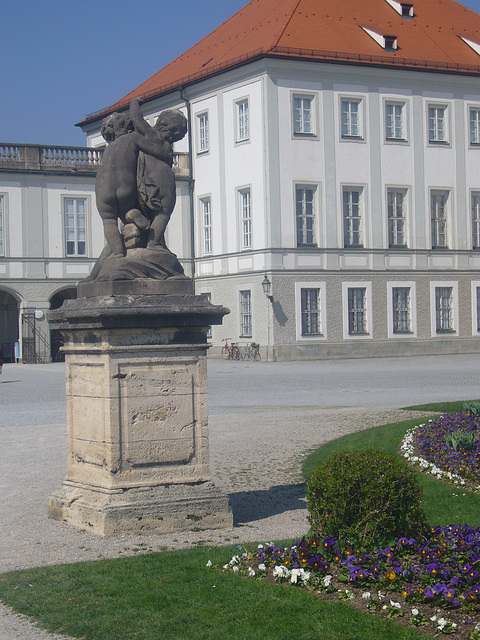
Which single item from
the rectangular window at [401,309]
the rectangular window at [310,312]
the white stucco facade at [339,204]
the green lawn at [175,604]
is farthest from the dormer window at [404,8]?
the green lawn at [175,604]

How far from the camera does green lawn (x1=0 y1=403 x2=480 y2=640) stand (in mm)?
4992

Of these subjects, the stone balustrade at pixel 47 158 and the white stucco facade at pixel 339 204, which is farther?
the stone balustrade at pixel 47 158

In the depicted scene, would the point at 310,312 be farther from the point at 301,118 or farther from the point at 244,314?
the point at 301,118

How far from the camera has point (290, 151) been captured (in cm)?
3581

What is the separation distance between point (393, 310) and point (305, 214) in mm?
5387

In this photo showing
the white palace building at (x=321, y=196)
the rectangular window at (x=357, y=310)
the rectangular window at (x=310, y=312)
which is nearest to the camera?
the white palace building at (x=321, y=196)

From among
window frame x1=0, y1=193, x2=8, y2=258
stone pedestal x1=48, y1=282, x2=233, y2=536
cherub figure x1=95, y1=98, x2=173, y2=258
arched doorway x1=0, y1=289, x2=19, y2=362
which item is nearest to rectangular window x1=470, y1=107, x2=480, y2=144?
window frame x1=0, y1=193, x2=8, y2=258

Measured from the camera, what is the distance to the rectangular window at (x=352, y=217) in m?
37.1

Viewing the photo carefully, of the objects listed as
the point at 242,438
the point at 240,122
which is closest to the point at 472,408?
the point at 242,438

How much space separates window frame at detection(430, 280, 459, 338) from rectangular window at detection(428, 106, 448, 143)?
592 centimetres

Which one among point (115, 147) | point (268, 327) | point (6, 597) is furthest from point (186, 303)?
point (268, 327)

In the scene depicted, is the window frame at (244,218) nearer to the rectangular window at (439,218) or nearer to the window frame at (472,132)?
the rectangular window at (439,218)

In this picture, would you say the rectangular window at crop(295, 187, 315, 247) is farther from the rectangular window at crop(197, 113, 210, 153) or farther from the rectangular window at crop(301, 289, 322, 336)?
the rectangular window at crop(197, 113, 210, 153)

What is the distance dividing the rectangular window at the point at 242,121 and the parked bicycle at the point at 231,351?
8080 mm
